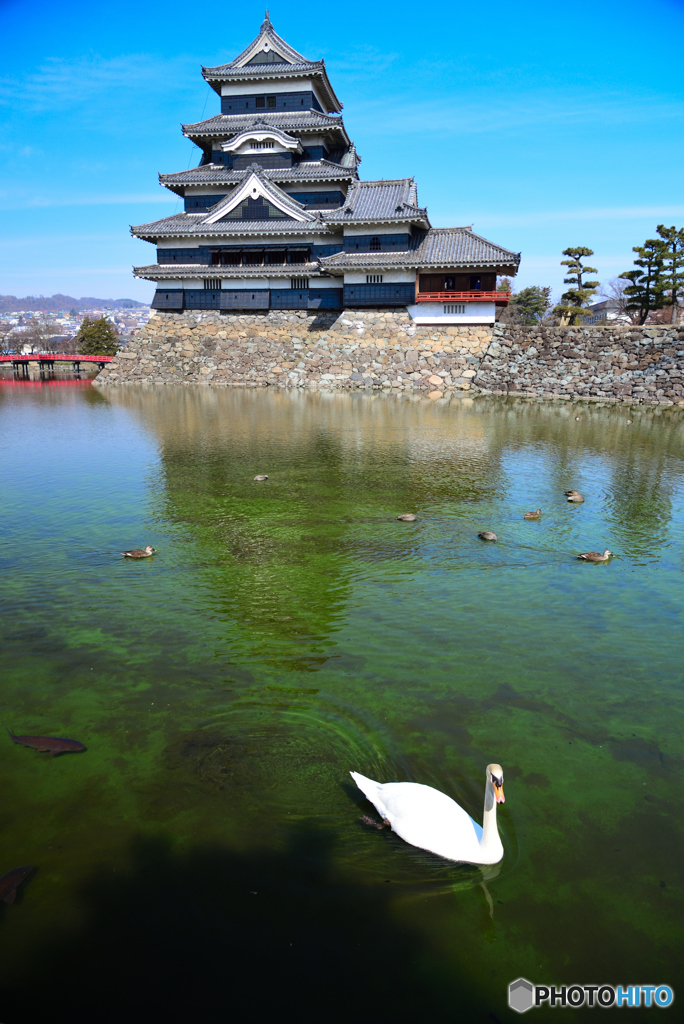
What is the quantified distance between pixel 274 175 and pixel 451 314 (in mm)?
15625

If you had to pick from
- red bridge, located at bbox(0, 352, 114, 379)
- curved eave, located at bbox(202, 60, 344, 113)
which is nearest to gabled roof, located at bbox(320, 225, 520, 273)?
curved eave, located at bbox(202, 60, 344, 113)

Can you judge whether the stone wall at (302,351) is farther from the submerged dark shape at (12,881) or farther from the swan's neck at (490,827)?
the submerged dark shape at (12,881)

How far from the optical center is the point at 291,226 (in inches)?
1489

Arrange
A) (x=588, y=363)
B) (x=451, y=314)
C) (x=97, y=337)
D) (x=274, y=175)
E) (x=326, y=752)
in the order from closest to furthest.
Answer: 1. (x=326, y=752)
2. (x=588, y=363)
3. (x=451, y=314)
4. (x=274, y=175)
5. (x=97, y=337)

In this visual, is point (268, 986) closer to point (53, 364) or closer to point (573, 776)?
point (573, 776)

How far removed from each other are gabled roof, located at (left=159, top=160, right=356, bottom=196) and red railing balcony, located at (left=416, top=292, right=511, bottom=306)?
1047 centimetres

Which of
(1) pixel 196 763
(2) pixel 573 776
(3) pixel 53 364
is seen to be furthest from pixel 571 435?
(3) pixel 53 364

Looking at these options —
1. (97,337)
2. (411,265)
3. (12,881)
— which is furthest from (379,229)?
(12,881)

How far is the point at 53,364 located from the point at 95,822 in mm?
65288

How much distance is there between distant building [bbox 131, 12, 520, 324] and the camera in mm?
35375

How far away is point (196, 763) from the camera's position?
4820 millimetres

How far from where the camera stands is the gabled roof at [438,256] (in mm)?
33594

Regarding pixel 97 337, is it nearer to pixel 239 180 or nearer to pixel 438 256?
pixel 239 180

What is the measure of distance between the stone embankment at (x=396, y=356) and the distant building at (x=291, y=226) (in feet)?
4.67
